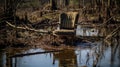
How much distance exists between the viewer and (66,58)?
13.0 m

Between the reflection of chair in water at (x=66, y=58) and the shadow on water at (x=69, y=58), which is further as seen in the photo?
the reflection of chair in water at (x=66, y=58)

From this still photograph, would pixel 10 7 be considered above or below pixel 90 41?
above

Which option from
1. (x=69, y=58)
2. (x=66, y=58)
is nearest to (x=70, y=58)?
(x=69, y=58)

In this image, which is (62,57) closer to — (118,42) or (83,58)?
(83,58)

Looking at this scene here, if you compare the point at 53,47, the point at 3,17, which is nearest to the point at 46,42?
the point at 53,47

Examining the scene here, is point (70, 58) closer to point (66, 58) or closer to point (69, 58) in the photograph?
point (69, 58)

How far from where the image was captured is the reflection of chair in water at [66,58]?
12.0m

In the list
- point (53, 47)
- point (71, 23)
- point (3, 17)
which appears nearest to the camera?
point (53, 47)

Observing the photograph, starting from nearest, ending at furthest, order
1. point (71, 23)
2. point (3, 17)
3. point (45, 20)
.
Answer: point (71, 23) → point (3, 17) → point (45, 20)

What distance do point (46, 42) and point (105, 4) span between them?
10.6 m

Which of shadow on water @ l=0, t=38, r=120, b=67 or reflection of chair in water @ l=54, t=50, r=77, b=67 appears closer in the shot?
shadow on water @ l=0, t=38, r=120, b=67

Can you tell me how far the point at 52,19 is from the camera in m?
25.4

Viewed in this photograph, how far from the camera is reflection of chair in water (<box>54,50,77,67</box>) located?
12.0 metres

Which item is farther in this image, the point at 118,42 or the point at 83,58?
the point at 118,42
